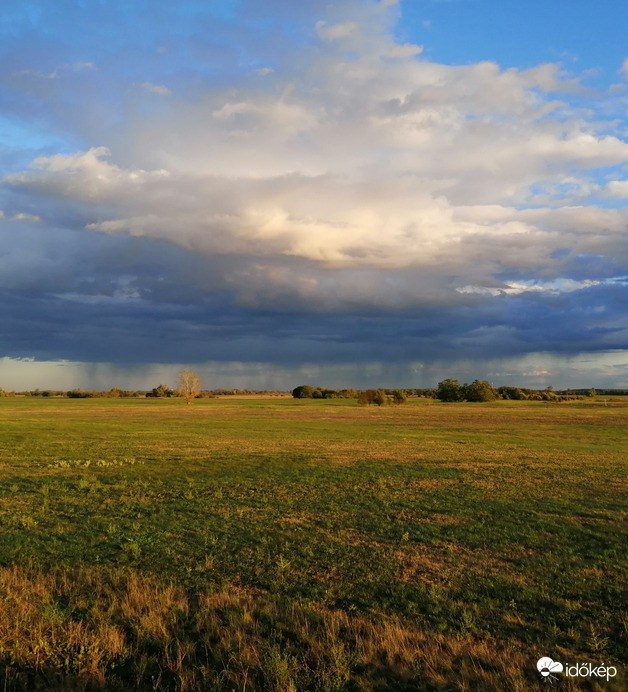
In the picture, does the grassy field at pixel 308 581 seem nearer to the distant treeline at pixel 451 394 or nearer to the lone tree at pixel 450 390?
the distant treeline at pixel 451 394

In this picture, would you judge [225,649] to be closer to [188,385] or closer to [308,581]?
[308,581]

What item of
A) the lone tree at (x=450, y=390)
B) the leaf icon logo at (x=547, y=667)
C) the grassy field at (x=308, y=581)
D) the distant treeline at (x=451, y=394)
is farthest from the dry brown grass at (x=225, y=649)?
the lone tree at (x=450, y=390)

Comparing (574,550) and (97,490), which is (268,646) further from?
(97,490)

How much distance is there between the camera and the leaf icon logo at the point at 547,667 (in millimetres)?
6584

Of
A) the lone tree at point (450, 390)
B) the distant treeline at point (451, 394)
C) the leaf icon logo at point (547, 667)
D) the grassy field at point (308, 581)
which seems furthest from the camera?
the lone tree at point (450, 390)

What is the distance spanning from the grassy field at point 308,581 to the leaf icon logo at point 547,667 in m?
0.15

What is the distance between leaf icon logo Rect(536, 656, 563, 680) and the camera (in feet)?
21.6

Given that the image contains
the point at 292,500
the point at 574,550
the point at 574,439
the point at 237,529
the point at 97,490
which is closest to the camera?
the point at 574,550

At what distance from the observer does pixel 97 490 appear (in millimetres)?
19906

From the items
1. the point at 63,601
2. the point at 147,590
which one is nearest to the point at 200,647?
the point at 147,590

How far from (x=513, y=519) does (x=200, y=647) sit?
1134cm

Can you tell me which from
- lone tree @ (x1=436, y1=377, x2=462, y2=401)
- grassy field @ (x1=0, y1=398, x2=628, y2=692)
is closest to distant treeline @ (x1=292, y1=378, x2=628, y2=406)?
lone tree @ (x1=436, y1=377, x2=462, y2=401)

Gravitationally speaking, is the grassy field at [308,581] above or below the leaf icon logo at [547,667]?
below

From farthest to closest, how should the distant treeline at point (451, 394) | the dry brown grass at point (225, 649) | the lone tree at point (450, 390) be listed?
1. the lone tree at point (450, 390)
2. the distant treeline at point (451, 394)
3. the dry brown grass at point (225, 649)
